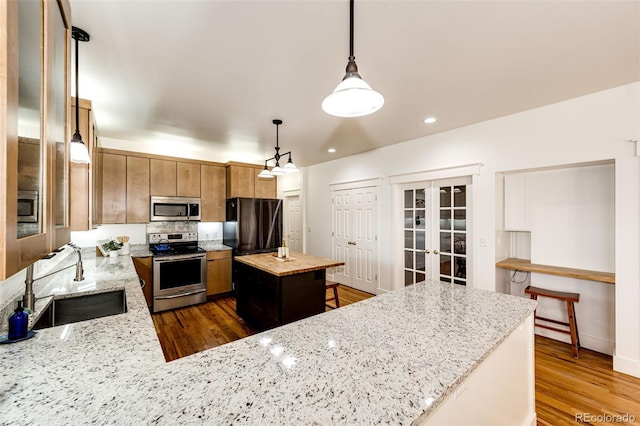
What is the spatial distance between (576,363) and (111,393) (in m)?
3.61

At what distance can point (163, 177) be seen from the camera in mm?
4270

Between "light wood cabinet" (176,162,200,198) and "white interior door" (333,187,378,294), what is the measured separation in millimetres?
2536

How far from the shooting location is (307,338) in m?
1.12

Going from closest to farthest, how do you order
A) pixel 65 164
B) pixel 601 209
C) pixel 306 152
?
pixel 65 164 → pixel 601 209 → pixel 306 152

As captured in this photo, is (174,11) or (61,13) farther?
(174,11)

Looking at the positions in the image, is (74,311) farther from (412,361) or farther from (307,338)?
(412,361)

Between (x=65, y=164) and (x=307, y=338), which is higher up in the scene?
(x=65, y=164)

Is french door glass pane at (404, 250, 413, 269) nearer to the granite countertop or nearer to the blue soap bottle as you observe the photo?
the granite countertop

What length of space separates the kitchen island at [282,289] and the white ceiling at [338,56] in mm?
1686

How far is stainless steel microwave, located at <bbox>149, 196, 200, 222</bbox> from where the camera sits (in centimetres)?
416

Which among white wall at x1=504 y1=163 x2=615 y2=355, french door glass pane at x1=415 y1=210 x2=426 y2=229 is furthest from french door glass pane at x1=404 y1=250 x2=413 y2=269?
white wall at x1=504 y1=163 x2=615 y2=355

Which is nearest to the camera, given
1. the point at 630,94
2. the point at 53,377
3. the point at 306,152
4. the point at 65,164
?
the point at 53,377

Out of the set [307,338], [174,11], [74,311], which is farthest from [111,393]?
[174,11]

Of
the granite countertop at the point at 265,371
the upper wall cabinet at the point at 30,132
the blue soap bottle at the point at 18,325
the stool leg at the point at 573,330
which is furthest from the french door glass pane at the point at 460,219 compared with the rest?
the blue soap bottle at the point at 18,325
